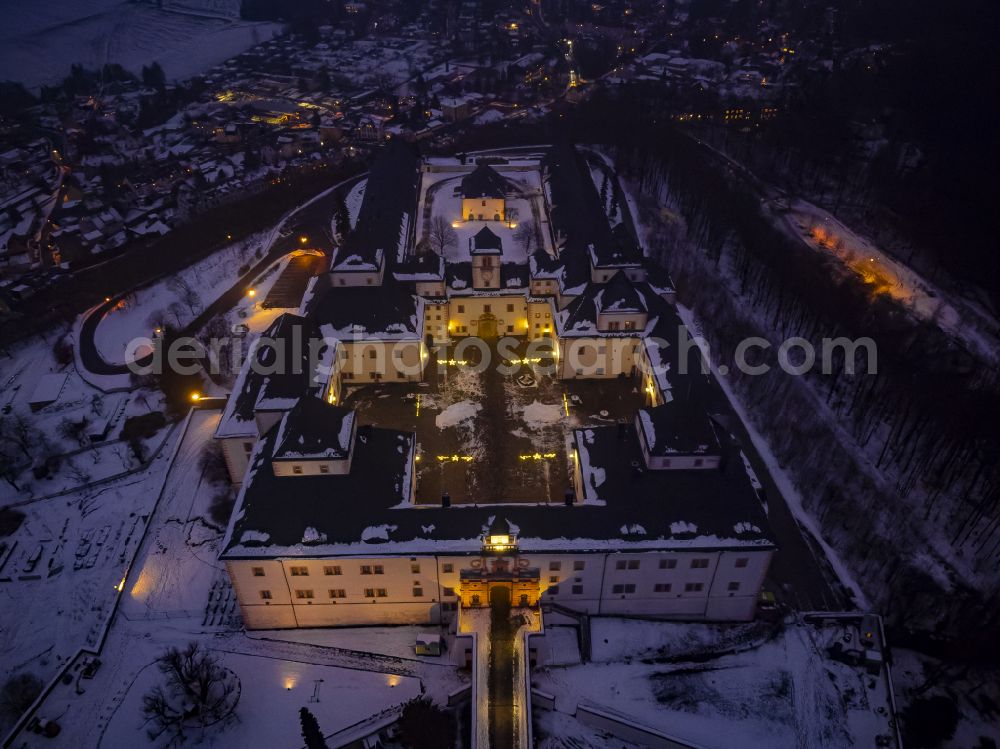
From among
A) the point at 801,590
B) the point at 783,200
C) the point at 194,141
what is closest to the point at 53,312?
the point at 194,141

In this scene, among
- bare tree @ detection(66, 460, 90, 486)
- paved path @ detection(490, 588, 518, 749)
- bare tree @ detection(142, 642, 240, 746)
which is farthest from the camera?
bare tree @ detection(66, 460, 90, 486)

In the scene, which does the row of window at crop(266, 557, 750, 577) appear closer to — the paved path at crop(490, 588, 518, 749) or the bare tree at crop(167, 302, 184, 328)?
the paved path at crop(490, 588, 518, 749)

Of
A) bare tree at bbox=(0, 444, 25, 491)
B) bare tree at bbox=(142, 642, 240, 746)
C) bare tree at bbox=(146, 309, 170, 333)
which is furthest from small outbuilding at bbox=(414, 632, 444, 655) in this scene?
bare tree at bbox=(146, 309, 170, 333)

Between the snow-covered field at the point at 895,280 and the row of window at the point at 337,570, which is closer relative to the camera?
the row of window at the point at 337,570

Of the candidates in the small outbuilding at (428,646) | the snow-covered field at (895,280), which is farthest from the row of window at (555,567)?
the snow-covered field at (895,280)

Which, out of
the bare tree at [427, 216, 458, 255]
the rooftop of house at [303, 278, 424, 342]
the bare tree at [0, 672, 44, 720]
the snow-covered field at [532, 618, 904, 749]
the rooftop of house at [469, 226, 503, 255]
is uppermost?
the rooftop of house at [469, 226, 503, 255]

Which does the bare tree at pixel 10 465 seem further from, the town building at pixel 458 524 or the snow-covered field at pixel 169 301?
the town building at pixel 458 524
